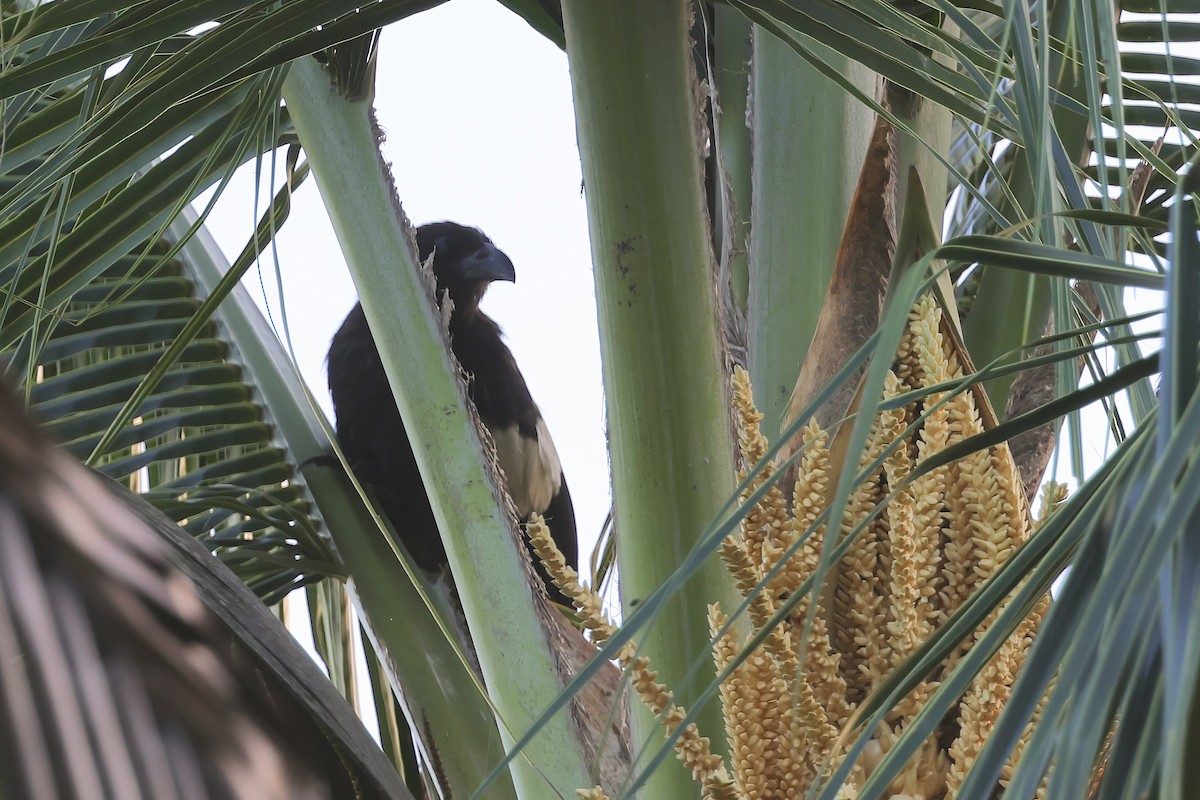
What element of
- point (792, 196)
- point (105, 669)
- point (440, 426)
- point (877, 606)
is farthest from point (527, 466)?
point (105, 669)

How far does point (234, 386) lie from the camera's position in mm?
1382

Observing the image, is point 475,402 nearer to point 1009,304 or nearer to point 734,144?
point 734,144

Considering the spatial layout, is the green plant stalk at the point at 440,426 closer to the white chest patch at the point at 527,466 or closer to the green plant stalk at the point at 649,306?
the green plant stalk at the point at 649,306

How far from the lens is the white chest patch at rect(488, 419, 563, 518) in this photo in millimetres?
2070

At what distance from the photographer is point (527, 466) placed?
6.86ft

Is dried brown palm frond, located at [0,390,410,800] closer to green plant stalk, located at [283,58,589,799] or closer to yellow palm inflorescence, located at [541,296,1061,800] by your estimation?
yellow palm inflorescence, located at [541,296,1061,800]

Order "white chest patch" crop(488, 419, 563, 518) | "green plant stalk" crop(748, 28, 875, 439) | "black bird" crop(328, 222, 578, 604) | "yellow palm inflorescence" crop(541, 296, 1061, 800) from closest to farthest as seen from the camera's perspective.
A: "yellow palm inflorescence" crop(541, 296, 1061, 800), "green plant stalk" crop(748, 28, 875, 439), "black bird" crop(328, 222, 578, 604), "white chest patch" crop(488, 419, 563, 518)

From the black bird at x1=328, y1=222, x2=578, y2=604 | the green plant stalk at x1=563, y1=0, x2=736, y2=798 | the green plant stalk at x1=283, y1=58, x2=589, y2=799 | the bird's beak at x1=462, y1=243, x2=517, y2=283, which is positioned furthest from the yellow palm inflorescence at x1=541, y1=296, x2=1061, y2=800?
the bird's beak at x1=462, y1=243, x2=517, y2=283

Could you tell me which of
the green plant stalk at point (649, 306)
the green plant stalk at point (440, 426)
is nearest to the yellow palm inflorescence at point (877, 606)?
the green plant stalk at point (649, 306)

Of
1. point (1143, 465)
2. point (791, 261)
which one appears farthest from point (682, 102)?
point (1143, 465)

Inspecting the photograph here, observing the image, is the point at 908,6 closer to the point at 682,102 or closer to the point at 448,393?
the point at 682,102

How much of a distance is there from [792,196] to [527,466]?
4.25ft

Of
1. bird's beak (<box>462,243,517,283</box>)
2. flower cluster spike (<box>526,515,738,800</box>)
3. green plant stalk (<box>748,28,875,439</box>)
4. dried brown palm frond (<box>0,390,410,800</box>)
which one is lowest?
flower cluster spike (<box>526,515,738,800</box>)

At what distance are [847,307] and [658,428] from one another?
0.13m
